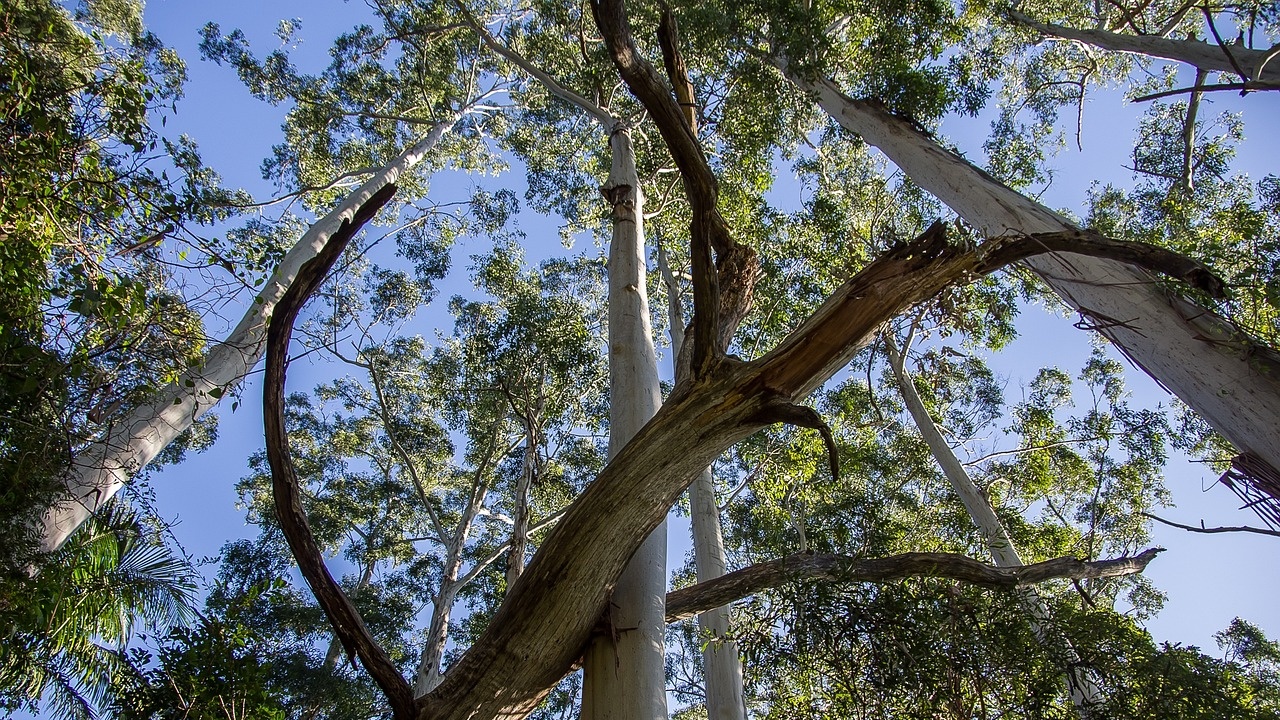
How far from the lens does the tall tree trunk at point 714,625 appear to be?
4203mm

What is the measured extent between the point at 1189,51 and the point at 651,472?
621 centimetres

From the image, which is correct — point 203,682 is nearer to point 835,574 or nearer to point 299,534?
point 299,534

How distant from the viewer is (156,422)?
5.06 meters

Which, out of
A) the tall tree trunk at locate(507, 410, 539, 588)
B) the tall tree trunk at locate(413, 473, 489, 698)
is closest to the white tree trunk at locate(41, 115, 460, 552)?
the tall tree trunk at locate(507, 410, 539, 588)

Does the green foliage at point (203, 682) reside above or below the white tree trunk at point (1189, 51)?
below

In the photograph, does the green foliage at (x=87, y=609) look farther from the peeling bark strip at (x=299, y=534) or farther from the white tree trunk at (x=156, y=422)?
the peeling bark strip at (x=299, y=534)

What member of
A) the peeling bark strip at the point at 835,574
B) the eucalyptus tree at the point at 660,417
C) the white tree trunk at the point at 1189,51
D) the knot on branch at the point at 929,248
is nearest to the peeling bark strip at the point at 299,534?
the eucalyptus tree at the point at 660,417

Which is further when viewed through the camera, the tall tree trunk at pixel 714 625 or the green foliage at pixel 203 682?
the tall tree trunk at pixel 714 625

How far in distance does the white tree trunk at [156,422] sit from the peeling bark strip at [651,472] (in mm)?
1666

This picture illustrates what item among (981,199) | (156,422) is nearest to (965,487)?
(981,199)

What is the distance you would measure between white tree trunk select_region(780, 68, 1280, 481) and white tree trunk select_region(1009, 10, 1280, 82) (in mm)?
1057

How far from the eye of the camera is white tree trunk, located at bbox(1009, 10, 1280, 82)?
4.14 metres

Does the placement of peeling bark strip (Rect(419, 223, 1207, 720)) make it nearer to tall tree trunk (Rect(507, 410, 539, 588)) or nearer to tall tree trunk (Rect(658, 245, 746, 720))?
tall tree trunk (Rect(658, 245, 746, 720))

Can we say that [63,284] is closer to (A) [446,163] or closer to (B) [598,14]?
(B) [598,14]
